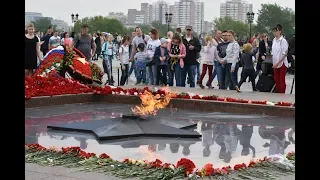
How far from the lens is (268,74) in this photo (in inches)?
499

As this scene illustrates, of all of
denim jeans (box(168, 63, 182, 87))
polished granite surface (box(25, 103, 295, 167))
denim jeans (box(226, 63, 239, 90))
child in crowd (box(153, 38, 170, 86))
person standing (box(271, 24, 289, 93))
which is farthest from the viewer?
child in crowd (box(153, 38, 170, 86))

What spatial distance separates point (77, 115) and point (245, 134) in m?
3.02

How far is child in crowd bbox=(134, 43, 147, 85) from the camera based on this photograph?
15.0 m

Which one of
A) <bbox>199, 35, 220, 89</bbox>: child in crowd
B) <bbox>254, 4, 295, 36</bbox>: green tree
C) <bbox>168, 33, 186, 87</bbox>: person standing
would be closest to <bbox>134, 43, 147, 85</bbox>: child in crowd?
<bbox>168, 33, 186, 87</bbox>: person standing

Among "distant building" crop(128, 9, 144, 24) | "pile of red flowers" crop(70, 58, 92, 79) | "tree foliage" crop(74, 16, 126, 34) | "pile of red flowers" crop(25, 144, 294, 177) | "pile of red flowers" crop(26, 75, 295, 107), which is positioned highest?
"distant building" crop(128, 9, 144, 24)

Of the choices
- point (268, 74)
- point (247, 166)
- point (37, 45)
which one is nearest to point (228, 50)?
point (268, 74)

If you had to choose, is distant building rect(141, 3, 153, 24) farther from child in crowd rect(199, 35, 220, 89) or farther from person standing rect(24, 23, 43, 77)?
person standing rect(24, 23, 43, 77)

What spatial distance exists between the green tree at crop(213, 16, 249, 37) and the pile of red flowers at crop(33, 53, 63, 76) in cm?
6370

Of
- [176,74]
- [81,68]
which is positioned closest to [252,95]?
[176,74]

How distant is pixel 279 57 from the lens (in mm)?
11906

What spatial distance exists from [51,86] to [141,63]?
432cm

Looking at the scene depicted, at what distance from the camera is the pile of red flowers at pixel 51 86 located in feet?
34.6
